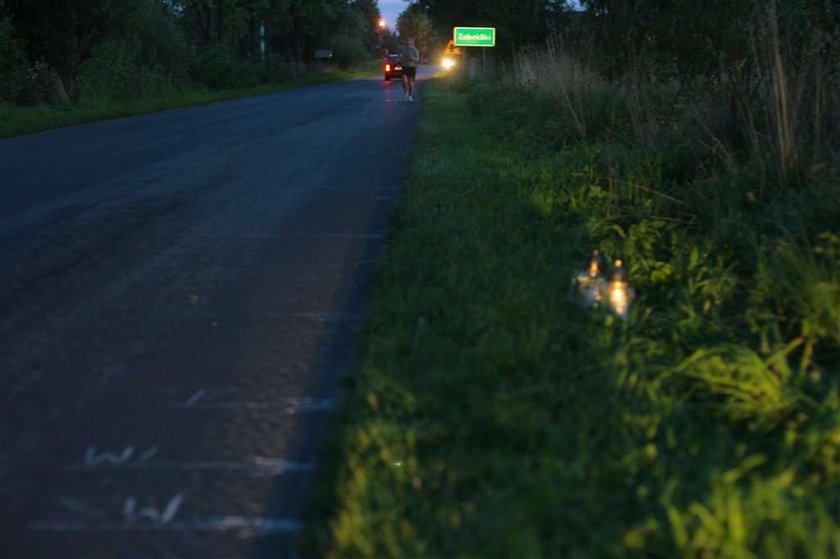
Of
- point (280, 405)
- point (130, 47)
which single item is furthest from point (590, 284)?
point (130, 47)

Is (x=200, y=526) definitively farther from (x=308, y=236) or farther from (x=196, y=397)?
(x=308, y=236)

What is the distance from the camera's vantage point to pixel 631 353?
16.2 ft

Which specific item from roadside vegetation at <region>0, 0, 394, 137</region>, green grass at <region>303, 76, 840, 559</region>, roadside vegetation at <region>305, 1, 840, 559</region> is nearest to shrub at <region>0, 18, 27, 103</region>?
roadside vegetation at <region>0, 0, 394, 137</region>

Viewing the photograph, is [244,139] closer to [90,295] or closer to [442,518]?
[90,295]

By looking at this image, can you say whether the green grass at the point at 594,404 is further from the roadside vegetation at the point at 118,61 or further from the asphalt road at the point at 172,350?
the roadside vegetation at the point at 118,61

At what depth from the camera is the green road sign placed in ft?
102

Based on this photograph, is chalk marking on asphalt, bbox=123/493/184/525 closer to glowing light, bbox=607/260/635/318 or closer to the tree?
glowing light, bbox=607/260/635/318

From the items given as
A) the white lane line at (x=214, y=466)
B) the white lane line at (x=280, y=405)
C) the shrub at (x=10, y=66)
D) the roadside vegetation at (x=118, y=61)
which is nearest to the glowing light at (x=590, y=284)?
the white lane line at (x=280, y=405)

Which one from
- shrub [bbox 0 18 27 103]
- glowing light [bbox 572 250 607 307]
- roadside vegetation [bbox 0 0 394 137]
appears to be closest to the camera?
glowing light [bbox 572 250 607 307]

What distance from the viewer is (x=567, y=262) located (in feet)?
22.7

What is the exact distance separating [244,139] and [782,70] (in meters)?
11.5

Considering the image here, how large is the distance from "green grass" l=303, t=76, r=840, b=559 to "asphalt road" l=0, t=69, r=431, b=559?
11.9 inches

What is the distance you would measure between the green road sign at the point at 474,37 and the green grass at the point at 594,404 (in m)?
24.4

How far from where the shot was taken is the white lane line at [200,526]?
3.57m
